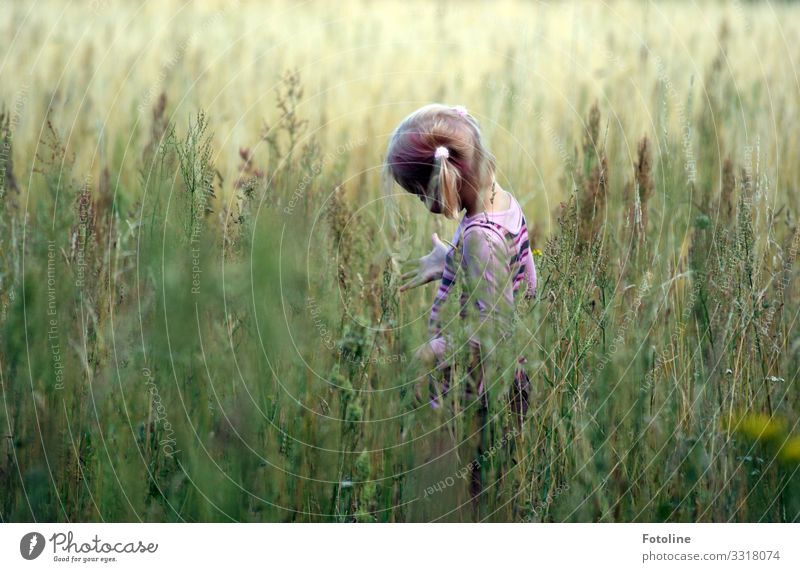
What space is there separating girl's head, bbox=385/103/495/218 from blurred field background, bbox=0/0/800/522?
0.13m

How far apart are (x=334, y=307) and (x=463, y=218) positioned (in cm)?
39

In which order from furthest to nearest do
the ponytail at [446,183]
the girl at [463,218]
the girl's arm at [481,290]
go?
the ponytail at [446,183] < the girl at [463,218] < the girl's arm at [481,290]

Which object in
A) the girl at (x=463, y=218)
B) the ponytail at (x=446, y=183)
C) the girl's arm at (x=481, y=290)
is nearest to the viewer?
the girl's arm at (x=481, y=290)

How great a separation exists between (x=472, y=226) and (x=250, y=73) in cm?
106

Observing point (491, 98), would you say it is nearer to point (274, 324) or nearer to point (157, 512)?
point (274, 324)

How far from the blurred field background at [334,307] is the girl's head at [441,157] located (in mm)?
128

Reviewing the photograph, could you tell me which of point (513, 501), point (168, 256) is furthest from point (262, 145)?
point (513, 501)

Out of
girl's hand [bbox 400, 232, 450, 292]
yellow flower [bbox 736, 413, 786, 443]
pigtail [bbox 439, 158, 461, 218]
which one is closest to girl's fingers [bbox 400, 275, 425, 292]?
girl's hand [bbox 400, 232, 450, 292]

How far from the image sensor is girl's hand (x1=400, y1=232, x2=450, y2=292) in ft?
8.38

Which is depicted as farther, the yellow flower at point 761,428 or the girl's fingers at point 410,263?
the girl's fingers at point 410,263

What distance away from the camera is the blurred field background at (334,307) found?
7.55 feet

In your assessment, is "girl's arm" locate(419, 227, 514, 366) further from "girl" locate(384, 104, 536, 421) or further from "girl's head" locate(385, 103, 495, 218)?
"girl's head" locate(385, 103, 495, 218)

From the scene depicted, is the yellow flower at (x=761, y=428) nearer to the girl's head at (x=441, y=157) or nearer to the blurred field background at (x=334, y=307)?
the blurred field background at (x=334, y=307)

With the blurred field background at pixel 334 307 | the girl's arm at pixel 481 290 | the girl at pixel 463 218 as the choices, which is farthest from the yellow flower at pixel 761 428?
the girl's arm at pixel 481 290
